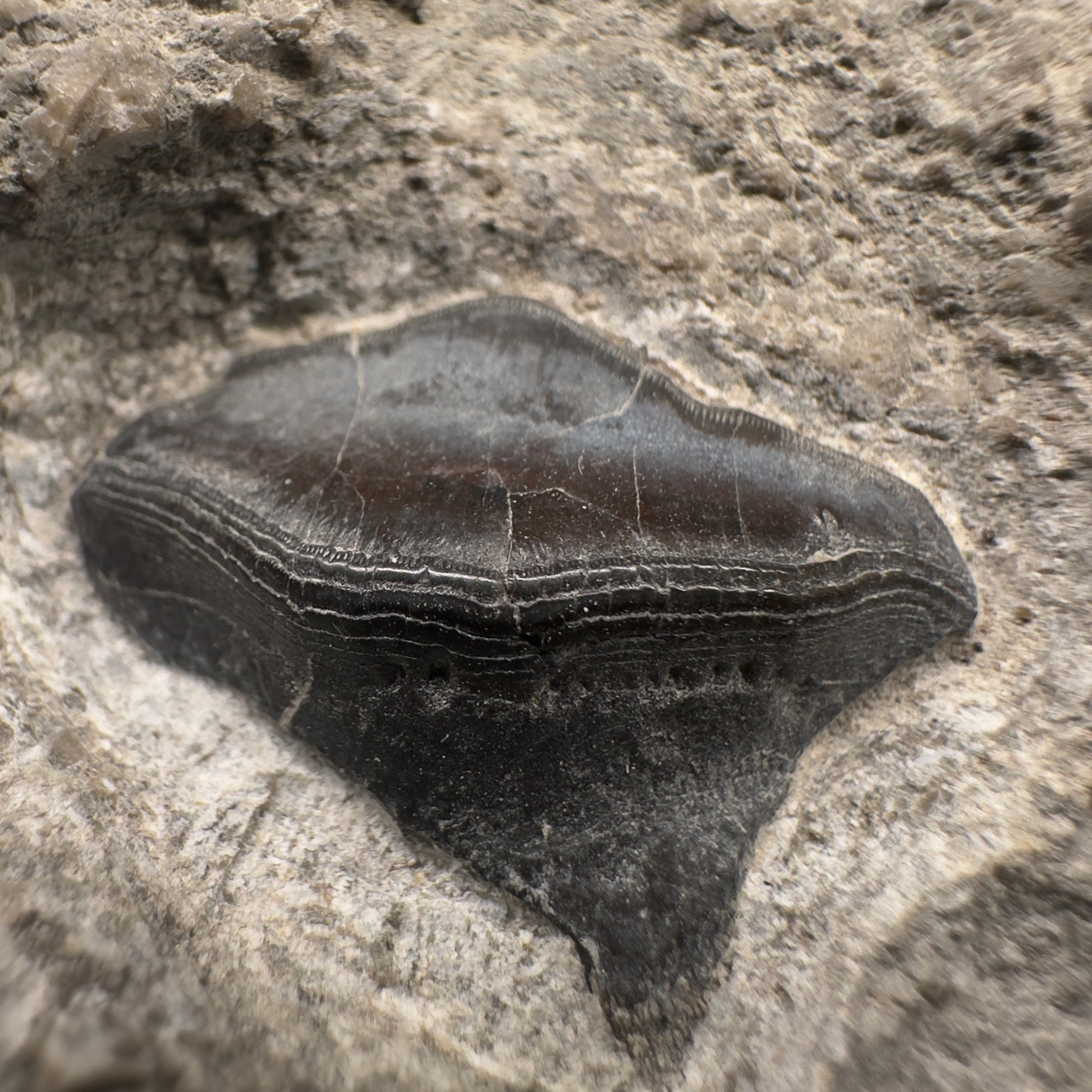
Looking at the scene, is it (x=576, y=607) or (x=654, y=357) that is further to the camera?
(x=654, y=357)

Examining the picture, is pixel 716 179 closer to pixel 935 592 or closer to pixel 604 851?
pixel 935 592

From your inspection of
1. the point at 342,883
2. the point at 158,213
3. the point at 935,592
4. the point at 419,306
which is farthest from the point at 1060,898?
the point at 158,213

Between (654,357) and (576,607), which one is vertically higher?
(654,357)

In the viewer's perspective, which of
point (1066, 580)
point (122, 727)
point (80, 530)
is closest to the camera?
point (1066, 580)

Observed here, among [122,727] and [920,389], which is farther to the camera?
[122,727]
